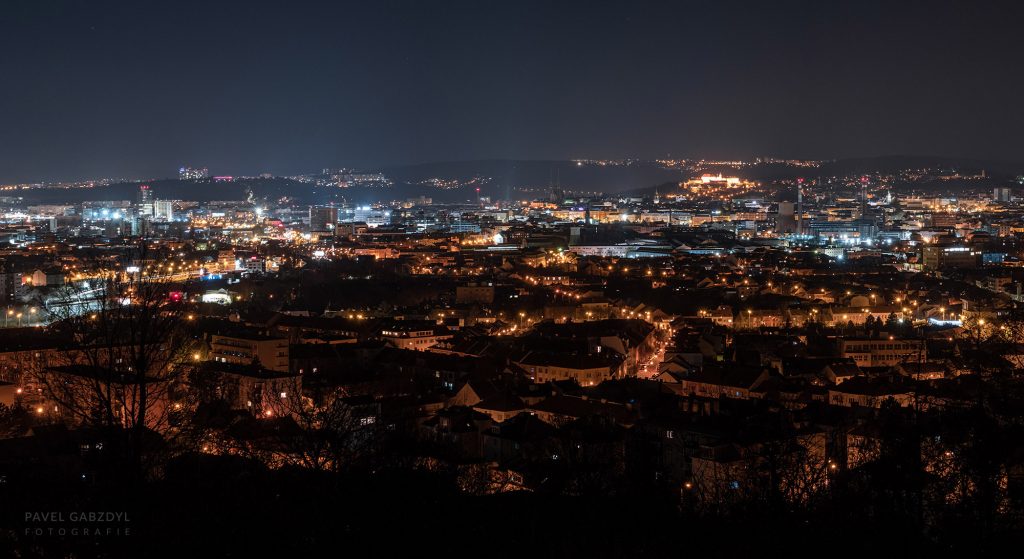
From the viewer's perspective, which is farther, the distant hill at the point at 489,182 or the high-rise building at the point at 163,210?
the distant hill at the point at 489,182

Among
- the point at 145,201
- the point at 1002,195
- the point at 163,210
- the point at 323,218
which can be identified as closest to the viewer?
the point at 323,218

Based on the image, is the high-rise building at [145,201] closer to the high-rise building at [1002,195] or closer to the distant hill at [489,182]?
the distant hill at [489,182]

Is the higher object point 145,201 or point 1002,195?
point 1002,195

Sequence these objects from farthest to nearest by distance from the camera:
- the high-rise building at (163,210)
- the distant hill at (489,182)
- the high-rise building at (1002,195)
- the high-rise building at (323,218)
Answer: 1. the distant hill at (489,182)
2. the high-rise building at (1002,195)
3. the high-rise building at (163,210)
4. the high-rise building at (323,218)

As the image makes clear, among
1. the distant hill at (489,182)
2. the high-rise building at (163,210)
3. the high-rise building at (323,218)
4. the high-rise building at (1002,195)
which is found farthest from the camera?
the distant hill at (489,182)

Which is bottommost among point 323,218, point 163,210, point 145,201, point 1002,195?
point 323,218

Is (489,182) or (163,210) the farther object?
(489,182)

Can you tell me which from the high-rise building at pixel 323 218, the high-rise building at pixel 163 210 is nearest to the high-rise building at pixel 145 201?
the high-rise building at pixel 163 210

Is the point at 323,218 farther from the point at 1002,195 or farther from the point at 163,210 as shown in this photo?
the point at 1002,195

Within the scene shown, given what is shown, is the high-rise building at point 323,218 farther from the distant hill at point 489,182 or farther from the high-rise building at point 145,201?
the distant hill at point 489,182

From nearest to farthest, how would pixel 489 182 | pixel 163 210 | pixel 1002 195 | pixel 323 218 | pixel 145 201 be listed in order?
pixel 323 218, pixel 163 210, pixel 1002 195, pixel 145 201, pixel 489 182

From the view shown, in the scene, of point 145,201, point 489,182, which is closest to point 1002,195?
point 489,182

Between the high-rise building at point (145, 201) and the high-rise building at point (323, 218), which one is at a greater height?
the high-rise building at point (145, 201)
